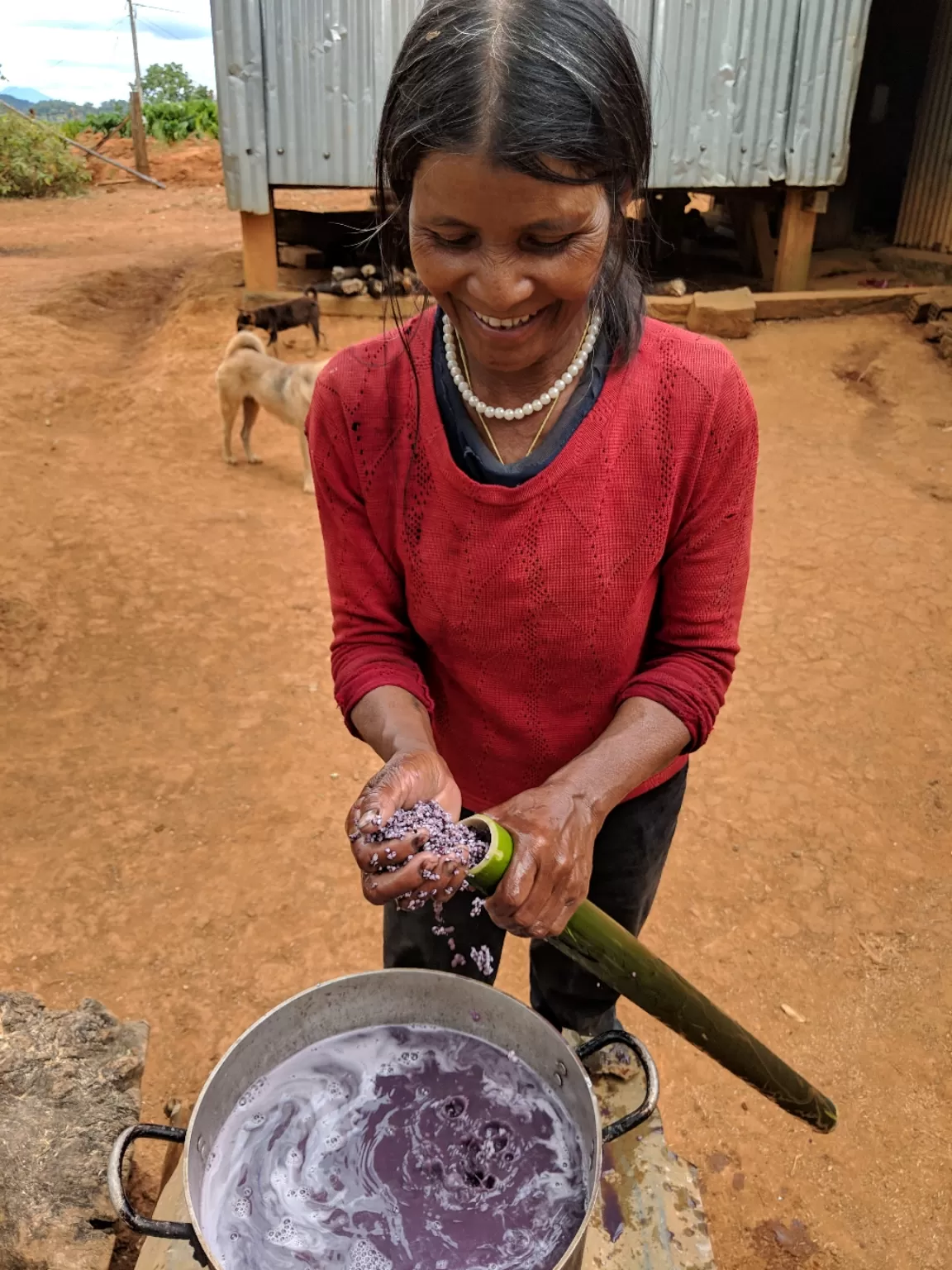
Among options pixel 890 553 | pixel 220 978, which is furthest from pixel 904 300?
pixel 220 978

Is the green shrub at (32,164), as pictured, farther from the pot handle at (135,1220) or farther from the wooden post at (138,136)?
the pot handle at (135,1220)

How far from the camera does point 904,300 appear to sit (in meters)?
8.82

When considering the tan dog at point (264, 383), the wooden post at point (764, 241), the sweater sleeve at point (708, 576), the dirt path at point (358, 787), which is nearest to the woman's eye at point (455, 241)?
the sweater sleeve at point (708, 576)

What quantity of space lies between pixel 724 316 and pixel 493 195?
7.83 meters

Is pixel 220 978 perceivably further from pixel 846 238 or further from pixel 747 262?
pixel 846 238

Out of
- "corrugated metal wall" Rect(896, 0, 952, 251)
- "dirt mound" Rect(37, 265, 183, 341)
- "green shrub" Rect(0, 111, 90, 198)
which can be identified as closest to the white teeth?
"dirt mound" Rect(37, 265, 183, 341)

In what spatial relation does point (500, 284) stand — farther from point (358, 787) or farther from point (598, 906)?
point (358, 787)

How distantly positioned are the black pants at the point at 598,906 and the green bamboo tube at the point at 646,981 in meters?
0.39

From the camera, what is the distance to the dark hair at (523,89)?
1190mm

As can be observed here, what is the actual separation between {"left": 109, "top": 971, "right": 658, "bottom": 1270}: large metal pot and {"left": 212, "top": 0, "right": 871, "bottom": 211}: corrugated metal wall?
789cm

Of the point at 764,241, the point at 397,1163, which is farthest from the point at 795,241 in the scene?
the point at 397,1163

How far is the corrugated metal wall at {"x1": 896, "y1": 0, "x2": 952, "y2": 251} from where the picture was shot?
9.12 meters

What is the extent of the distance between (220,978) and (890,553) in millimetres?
4510

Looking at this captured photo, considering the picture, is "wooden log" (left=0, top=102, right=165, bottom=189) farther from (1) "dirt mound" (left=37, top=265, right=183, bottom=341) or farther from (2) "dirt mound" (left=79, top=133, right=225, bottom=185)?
(1) "dirt mound" (left=37, top=265, right=183, bottom=341)
